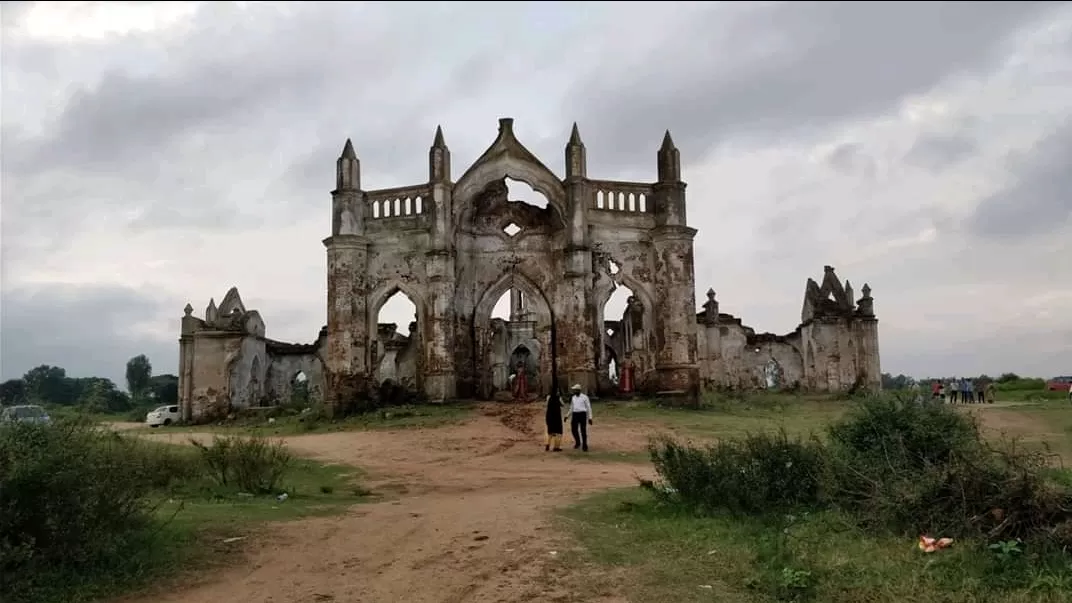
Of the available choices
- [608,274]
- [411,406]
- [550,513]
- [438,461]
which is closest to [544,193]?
[608,274]

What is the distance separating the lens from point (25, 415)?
348 inches

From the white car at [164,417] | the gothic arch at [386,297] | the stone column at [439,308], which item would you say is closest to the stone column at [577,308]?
the stone column at [439,308]

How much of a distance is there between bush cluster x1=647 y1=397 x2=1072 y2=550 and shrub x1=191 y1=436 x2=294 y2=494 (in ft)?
20.3

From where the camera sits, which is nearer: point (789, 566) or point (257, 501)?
point (789, 566)

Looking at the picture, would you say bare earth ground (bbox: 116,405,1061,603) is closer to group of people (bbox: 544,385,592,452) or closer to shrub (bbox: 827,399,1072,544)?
group of people (bbox: 544,385,592,452)

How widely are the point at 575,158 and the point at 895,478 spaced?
20.9 metres

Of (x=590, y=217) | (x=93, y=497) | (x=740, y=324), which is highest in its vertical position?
(x=590, y=217)

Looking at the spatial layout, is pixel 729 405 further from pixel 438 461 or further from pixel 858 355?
pixel 438 461

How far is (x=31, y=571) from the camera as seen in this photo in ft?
22.9

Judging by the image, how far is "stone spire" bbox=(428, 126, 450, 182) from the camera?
2820 centimetres

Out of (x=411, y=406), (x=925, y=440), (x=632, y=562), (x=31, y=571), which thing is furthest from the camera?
(x=411, y=406)

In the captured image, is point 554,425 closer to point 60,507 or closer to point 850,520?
point 850,520

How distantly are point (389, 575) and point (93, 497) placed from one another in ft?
8.96

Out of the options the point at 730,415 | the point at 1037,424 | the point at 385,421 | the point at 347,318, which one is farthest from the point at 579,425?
the point at 1037,424
